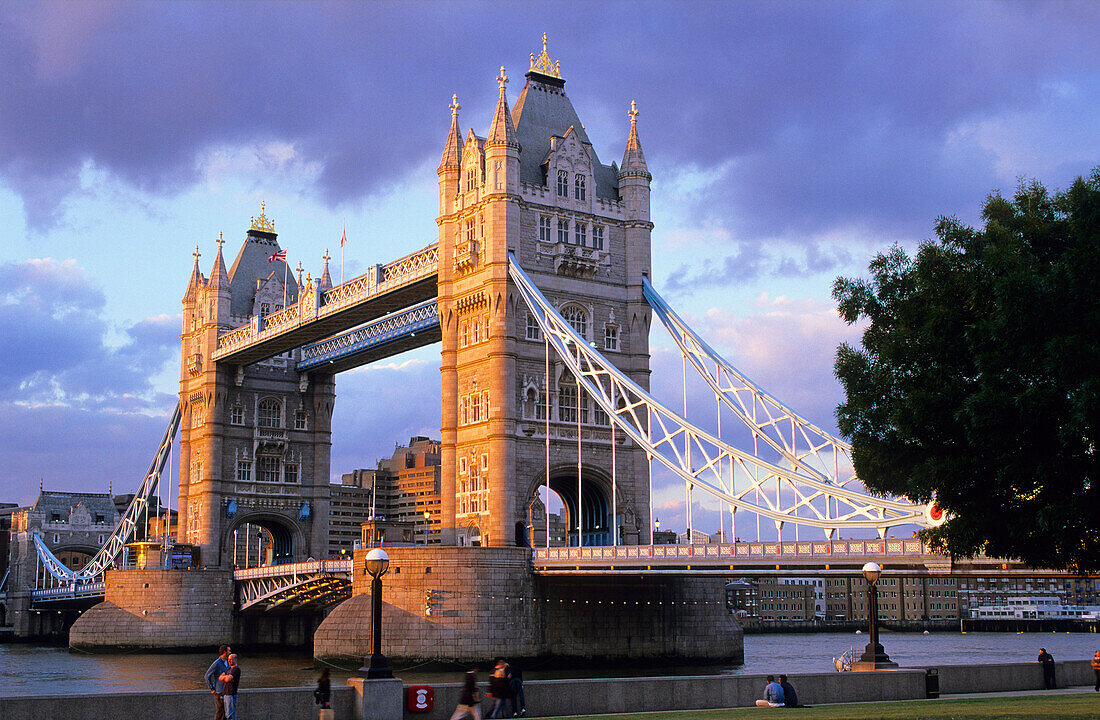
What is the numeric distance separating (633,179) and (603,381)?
1098cm

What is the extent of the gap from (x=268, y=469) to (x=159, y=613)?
15349 millimetres

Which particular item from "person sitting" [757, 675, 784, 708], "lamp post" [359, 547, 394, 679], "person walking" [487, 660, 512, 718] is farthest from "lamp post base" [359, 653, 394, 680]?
"person sitting" [757, 675, 784, 708]

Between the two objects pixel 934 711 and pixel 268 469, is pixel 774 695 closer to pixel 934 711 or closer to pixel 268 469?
pixel 934 711

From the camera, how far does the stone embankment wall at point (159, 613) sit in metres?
81.9

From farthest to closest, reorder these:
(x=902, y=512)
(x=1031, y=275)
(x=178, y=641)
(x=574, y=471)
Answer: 1. (x=178, y=641)
2. (x=574, y=471)
3. (x=902, y=512)
4. (x=1031, y=275)

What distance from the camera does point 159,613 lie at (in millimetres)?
82438

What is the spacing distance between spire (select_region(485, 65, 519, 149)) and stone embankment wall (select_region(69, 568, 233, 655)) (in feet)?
122

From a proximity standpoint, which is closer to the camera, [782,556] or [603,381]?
[782,556]

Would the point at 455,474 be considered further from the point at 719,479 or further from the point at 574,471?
the point at 719,479

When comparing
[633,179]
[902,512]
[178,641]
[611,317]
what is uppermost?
[633,179]

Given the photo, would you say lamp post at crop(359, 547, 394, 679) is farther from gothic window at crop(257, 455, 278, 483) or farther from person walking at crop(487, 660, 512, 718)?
gothic window at crop(257, 455, 278, 483)

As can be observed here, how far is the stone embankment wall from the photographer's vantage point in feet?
269

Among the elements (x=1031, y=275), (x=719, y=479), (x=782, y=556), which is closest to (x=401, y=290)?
(x=719, y=479)

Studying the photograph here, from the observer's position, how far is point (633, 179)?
68688 mm
